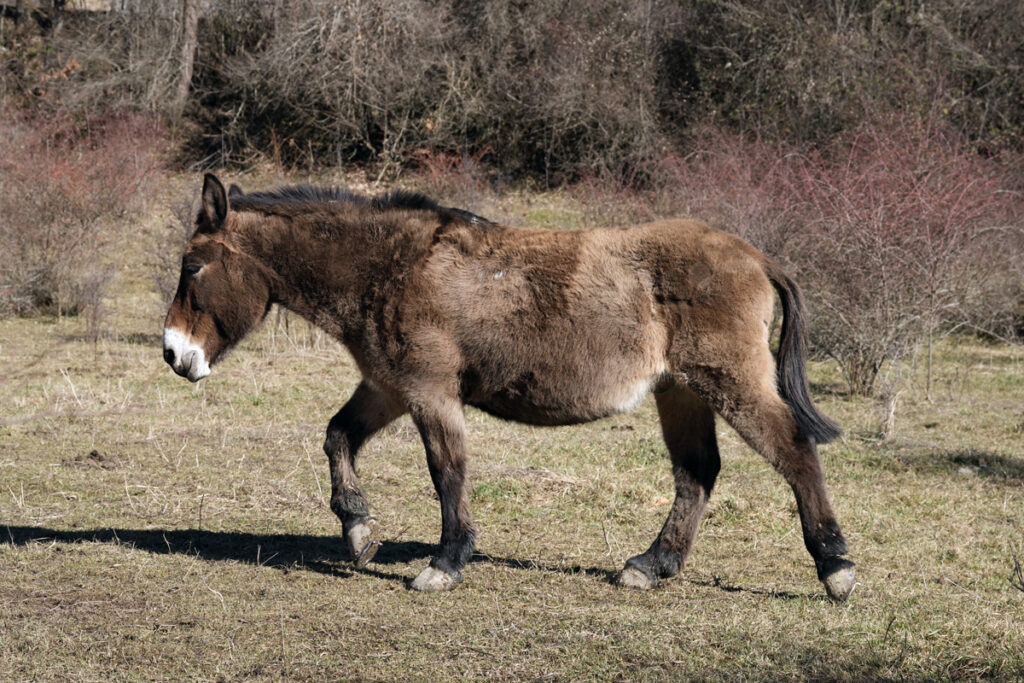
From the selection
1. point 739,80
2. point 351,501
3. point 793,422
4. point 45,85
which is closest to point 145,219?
point 45,85

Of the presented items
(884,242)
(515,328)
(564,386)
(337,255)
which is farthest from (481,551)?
(884,242)

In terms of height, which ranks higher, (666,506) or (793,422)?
(793,422)

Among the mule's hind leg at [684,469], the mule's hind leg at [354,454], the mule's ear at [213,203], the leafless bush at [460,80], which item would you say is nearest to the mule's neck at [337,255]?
the mule's ear at [213,203]

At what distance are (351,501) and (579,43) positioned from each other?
2334 centimetres

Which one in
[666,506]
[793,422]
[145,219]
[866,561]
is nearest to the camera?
[793,422]

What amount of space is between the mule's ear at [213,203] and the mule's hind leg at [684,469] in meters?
2.77

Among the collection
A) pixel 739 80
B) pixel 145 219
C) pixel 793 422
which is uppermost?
pixel 793 422

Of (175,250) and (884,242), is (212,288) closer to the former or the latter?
(884,242)

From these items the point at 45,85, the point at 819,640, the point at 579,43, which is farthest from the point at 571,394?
the point at 45,85

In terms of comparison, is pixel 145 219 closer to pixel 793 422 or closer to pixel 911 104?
pixel 911 104

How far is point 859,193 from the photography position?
40.1ft

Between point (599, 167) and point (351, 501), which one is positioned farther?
point (599, 167)

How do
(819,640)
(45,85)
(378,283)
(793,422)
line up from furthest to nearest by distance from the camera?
(45,85), (378,283), (793,422), (819,640)

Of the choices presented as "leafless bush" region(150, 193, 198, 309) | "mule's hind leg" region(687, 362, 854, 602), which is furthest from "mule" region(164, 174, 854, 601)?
"leafless bush" region(150, 193, 198, 309)
